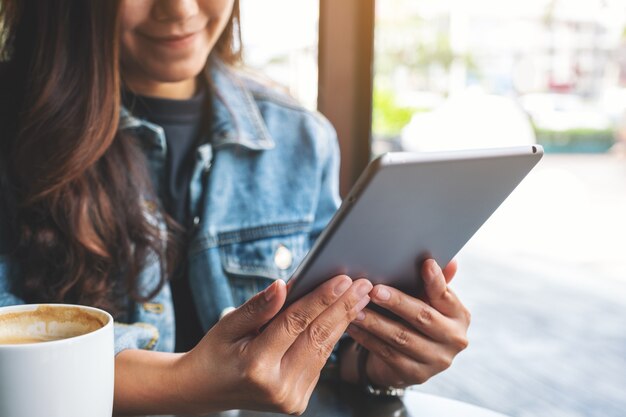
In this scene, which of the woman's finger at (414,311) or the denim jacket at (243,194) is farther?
the denim jacket at (243,194)

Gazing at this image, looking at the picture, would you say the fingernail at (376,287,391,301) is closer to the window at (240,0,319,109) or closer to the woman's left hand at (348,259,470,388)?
the woman's left hand at (348,259,470,388)

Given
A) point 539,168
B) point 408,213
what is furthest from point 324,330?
point 539,168

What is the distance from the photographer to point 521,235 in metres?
5.18

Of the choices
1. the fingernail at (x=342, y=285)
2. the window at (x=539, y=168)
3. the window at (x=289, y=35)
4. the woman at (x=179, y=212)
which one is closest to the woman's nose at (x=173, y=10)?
the woman at (x=179, y=212)

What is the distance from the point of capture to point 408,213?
0.65m

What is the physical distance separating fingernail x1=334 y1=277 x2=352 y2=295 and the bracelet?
8.6 inches

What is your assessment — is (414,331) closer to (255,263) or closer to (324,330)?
(324,330)

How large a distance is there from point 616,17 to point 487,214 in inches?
221

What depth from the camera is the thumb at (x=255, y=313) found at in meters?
0.65

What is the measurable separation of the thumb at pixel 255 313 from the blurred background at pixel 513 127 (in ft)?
2.43

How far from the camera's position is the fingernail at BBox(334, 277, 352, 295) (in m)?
0.67

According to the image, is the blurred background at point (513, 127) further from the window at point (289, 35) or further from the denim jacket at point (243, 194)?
the denim jacket at point (243, 194)

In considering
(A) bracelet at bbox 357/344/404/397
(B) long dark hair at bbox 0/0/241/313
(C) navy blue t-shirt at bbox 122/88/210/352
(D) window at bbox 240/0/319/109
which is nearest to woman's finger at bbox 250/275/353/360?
(A) bracelet at bbox 357/344/404/397

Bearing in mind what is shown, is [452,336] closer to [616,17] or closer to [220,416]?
[220,416]
